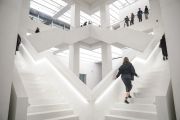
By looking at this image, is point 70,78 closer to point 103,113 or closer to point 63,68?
point 63,68

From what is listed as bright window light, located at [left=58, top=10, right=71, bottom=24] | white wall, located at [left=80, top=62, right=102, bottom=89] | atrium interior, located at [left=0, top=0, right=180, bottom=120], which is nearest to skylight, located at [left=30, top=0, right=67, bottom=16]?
bright window light, located at [left=58, top=10, right=71, bottom=24]

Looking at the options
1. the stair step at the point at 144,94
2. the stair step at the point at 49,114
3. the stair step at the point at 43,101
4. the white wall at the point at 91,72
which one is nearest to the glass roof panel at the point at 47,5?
the white wall at the point at 91,72

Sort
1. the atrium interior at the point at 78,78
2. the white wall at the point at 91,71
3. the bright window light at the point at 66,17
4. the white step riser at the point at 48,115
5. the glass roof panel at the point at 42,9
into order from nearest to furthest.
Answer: the atrium interior at the point at 78,78
the white step riser at the point at 48,115
the glass roof panel at the point at 42,9
the bright window light at the point at 66,17
the white wall at the point at 91,71

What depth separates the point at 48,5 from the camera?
50.8ft

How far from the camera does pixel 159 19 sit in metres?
10.0

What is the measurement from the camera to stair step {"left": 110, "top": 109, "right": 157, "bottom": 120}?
4187mm

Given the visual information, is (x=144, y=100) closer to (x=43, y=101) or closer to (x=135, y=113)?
(x=135, y=113)

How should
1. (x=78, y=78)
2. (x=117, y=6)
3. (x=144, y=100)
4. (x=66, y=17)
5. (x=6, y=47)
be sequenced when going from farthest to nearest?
(x=66, y=17)
(x=117, y=6)
(x=78, y=78)
(x=144, y=100)
(x=6, y=47)

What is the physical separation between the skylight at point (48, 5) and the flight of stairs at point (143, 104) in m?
12.4

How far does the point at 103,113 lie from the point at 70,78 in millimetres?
1829

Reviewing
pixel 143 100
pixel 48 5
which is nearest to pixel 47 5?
pixel 48 5

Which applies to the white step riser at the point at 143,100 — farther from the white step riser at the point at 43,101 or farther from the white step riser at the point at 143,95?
the white step riser at the point at 43,101

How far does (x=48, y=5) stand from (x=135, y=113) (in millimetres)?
14252

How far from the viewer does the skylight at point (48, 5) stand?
14867 mm
